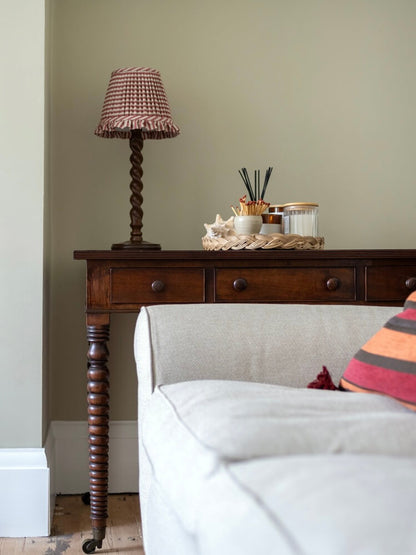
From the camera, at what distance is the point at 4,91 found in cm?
206

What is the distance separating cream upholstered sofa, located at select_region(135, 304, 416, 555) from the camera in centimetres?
63

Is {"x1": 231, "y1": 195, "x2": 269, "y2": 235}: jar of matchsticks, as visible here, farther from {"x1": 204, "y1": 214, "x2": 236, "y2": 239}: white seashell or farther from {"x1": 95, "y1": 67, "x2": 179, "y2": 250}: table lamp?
{"x1": 95, "y1": 67, "x2": 179, "y2": 250}: table lamp

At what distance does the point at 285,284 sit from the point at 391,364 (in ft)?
2.79

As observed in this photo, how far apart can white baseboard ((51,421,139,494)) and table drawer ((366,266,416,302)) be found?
1030 millimetres

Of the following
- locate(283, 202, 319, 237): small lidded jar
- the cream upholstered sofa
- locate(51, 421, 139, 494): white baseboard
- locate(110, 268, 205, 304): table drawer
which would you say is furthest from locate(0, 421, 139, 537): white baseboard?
locate(283, 202, 319, 237): small lidded jar

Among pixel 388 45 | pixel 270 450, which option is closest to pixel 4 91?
pixel 388 45

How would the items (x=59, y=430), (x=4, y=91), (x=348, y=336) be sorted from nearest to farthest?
1. (x=348, y=336)
2. (x=4, y=91)
3. (x=59, y=430)

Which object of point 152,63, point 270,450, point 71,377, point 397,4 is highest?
point 397,4

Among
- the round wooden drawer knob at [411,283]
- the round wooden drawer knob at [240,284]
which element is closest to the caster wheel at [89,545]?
the round wooden drawer knob at [240,284]

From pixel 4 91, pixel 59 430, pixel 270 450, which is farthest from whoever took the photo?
pixel 59 430

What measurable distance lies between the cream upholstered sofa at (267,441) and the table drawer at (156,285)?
500mm

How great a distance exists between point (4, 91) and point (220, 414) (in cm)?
150

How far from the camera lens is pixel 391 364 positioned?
3.77ft

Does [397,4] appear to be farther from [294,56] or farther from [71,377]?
[71,377]
